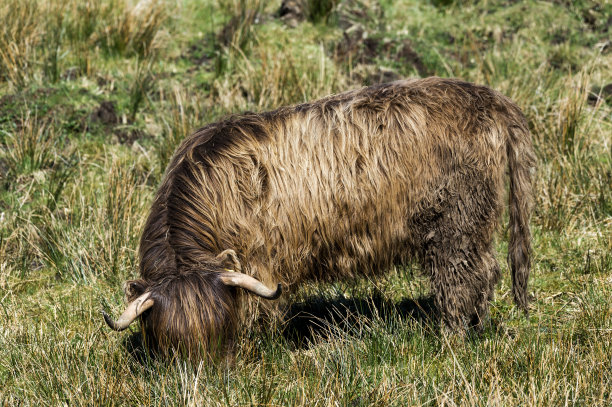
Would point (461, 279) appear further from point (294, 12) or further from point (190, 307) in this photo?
point (294, 12)

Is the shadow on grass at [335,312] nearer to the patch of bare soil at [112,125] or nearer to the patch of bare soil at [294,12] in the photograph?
the patch of bare soil at [112,125]

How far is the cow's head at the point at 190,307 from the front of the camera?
364cm

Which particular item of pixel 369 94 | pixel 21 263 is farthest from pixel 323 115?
pixel 21 263

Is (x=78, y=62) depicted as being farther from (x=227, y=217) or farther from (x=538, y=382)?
(x=538, y=382)

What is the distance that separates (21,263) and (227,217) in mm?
2336

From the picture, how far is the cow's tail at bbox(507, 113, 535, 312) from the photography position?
14.4ft

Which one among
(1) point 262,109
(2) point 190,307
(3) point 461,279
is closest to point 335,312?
(3) point 461,279

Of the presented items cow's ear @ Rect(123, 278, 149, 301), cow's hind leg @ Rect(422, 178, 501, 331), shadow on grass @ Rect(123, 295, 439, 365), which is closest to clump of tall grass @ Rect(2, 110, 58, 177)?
shadow on grass @ Rect(123, 295, 439, 365)

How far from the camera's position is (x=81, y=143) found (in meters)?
6.96

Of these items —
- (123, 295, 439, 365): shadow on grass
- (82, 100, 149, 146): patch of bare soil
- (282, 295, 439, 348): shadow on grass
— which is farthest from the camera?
(82, 100, 149, 146): patch of bare soil

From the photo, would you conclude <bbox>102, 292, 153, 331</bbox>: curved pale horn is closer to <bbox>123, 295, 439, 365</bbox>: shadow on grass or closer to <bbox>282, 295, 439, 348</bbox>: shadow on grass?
<bbox>123, 295, 439, 365</bbox>: shadow on grass

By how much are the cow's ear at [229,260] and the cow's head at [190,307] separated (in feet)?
0.18

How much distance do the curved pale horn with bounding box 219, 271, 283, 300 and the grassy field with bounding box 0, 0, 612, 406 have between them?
0.43 metres

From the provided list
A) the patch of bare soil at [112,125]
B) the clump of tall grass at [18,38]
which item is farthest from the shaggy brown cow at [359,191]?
the clump of tall grass at [18,38]
